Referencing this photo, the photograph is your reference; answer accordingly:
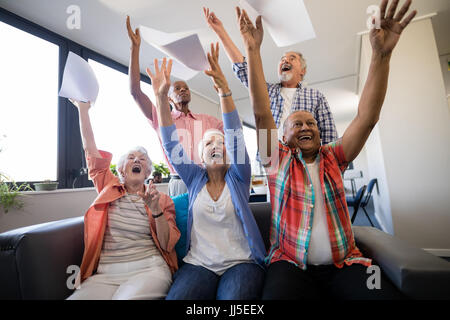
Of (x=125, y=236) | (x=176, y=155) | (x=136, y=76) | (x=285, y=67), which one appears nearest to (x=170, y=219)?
(x=125, y=236)

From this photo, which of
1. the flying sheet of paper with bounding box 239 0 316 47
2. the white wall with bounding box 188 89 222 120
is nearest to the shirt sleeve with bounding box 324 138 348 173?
the flying sheet of paper with bounding box 239 0 316 47

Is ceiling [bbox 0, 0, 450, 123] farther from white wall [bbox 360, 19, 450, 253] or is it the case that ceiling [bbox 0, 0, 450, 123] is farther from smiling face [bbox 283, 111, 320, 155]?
smiling face [bbox 283, 111, 320, 155]

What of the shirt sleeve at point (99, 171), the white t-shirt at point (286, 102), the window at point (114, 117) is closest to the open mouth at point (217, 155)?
the white t-shirt at point (286, 102)

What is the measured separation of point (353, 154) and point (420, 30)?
318 centimetres

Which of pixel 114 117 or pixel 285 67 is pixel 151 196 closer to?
pixel 285 67

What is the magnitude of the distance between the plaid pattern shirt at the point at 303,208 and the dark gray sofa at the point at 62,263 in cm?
12

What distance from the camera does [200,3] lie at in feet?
8.32

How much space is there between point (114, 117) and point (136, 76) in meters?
2.20

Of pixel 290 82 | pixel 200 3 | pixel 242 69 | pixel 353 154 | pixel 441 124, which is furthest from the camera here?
pixel 441 124

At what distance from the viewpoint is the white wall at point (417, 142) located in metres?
2.73

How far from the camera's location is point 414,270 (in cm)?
76

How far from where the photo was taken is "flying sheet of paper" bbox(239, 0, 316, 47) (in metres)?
0.93
